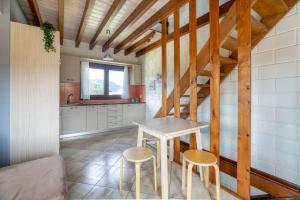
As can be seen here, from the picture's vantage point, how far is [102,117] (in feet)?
15.4

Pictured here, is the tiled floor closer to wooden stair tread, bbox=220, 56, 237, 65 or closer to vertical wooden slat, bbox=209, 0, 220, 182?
vertical wooden slat, bbox=209, 0, 220, 182

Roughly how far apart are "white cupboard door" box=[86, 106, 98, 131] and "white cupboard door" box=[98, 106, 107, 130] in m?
0.09

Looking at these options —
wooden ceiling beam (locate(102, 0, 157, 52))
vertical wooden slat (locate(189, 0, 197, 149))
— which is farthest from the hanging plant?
vertical wooden slat (locate(189, 0, 197, 149))

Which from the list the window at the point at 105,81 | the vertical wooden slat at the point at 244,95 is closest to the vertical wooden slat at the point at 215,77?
the vertical wooden slat at the point at 244,95

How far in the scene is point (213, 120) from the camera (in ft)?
6.54

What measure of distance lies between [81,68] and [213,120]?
13.5ft

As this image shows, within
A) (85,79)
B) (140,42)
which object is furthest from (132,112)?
(140,42)

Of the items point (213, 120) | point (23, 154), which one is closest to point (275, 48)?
point (213, 120)

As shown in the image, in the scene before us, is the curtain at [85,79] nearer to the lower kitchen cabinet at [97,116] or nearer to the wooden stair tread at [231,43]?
the lower kitchen cabinet at [97,116]

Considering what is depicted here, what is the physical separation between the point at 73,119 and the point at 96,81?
154 centimetres

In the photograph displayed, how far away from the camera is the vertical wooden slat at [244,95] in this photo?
5.36ft

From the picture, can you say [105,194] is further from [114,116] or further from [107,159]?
[114,116]

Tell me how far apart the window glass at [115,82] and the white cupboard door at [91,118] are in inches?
45.3

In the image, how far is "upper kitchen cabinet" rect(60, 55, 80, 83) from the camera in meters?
4.30
